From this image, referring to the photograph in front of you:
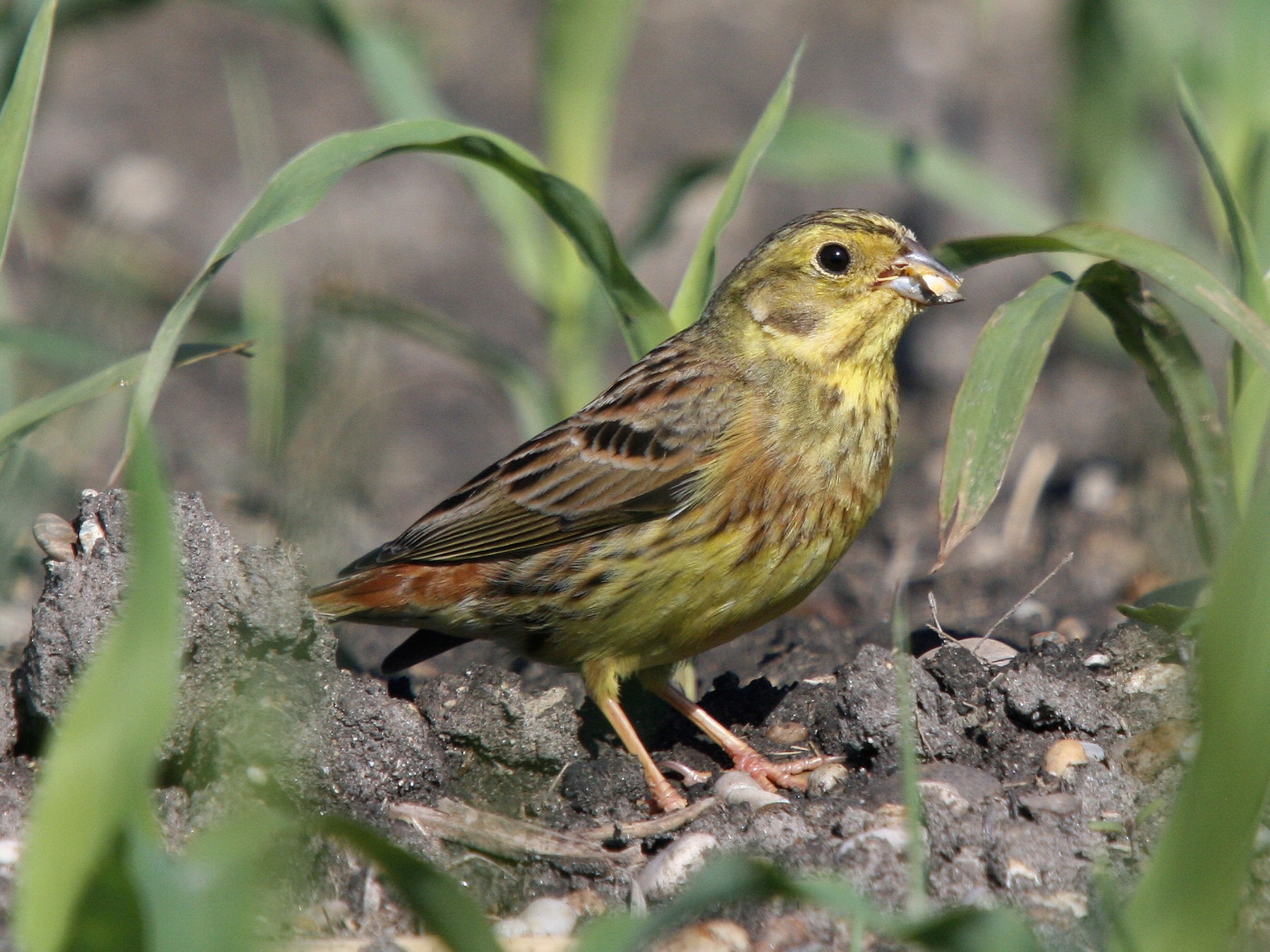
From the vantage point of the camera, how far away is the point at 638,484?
3.87 meters

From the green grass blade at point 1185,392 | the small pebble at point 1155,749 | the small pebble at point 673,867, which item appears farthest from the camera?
the green grass blade at point 1185,392

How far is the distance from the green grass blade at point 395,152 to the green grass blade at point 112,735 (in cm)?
53

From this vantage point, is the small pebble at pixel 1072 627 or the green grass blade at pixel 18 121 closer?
the green grass blade at pixel 18 121

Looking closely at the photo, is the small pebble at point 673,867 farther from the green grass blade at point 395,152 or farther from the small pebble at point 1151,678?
the green grass blade at point 395,152

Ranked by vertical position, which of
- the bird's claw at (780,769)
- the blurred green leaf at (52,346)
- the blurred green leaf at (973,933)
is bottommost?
the bird's claw at (780,769)

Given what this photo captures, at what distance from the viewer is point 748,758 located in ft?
11.8

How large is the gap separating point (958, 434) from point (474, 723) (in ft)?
4.12

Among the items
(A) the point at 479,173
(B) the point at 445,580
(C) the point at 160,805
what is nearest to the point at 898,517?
(A) the point at 479,173

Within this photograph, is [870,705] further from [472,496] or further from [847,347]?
[472,496]

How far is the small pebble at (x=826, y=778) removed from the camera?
3.45 m

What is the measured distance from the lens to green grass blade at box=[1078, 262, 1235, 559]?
3617 millimetres

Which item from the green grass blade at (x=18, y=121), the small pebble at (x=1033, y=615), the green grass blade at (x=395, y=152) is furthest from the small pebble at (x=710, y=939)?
the small pebble at (x=1033, y=615)

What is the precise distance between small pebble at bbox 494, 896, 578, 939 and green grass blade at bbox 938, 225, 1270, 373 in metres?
1.72

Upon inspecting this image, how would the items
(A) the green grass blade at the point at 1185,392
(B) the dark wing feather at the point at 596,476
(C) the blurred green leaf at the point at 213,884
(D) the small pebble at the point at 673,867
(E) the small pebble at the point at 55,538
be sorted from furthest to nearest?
(B) the dark wing feather at the point at 596,476 < (A) the green grass blade at the point at 1185,392 < (E) the small pebble at the point at 55,538 < (D) the small pebble at the point at 673,867 < (C) the blurred green leaf at the point at 213,884
